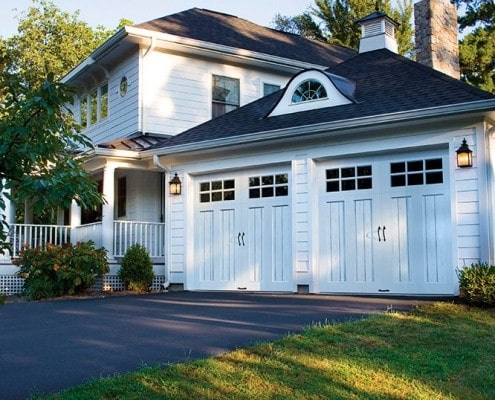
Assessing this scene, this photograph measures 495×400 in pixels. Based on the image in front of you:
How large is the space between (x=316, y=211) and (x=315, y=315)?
330cm

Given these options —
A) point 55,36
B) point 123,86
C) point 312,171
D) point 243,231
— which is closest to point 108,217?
point 243,231

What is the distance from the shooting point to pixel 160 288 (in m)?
12.7

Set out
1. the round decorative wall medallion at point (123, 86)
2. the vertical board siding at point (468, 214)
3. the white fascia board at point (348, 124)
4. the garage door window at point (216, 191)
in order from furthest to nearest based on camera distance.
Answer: the round decorative wall medallion at point (123, 86) → the garage door window at point (216, 191) → the vertical board siding at point (468, 214) → the white fascia board at point (348, 124)

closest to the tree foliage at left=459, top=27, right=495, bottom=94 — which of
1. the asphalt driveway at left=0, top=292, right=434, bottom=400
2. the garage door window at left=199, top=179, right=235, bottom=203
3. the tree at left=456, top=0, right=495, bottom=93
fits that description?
the tree at left=456, top=0, right=495, bottom=93

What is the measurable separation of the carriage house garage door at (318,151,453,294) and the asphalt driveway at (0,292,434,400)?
2.41ft

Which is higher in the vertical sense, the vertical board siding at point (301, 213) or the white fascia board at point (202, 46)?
the white fascia board at point (202, 46)

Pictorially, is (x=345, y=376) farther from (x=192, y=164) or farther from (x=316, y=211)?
(x=192, y=164)

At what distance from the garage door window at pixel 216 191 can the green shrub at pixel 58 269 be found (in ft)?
7.54

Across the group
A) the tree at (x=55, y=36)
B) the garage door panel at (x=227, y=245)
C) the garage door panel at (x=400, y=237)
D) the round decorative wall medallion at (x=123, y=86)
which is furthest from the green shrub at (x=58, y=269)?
the tree at (x=55, y=36)

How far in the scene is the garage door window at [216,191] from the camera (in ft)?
38.8

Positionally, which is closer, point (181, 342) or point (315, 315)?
point (181, 342)

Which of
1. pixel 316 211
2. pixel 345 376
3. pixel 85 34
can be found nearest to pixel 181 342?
pixel 345 376

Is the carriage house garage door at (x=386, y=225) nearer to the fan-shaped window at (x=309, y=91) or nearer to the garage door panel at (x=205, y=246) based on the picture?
the fan-shaped window at (x=309, y=91)

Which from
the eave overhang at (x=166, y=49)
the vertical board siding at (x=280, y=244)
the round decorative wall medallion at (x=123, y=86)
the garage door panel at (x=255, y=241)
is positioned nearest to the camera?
the vertical board siding at (x=280, y=244)
